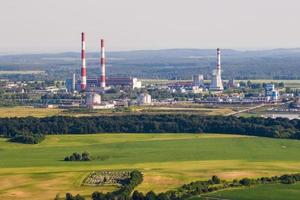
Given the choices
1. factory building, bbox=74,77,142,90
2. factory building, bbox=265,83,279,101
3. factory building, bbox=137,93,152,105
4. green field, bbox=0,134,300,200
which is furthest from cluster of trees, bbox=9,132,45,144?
factory building, bbox=74,77,142,90

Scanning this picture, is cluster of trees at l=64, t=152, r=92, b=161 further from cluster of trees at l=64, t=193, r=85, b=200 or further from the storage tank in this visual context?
the storage tank

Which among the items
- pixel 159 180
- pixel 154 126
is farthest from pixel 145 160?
pixel 154 126

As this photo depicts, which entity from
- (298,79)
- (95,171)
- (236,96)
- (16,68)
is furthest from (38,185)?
(16,68)

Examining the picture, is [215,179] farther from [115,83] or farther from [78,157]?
[115,83]

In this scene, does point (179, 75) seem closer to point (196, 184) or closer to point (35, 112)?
point (35, 112)

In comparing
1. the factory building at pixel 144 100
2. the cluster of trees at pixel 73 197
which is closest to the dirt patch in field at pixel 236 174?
the cluster of trees at pixel 73 197
